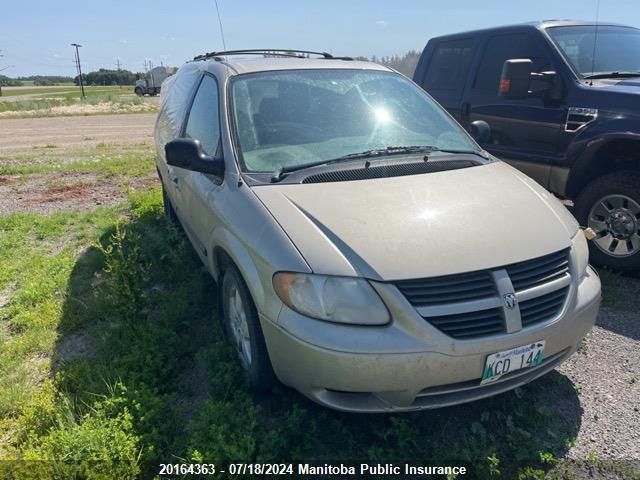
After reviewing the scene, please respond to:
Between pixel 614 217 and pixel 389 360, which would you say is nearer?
pixel 389 360

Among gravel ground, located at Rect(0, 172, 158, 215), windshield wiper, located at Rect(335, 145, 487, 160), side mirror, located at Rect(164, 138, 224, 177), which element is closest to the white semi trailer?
gravel ground, located at Rect(0, 172, 158, 215)

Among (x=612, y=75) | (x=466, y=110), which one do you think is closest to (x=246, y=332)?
(x=466, y=110)

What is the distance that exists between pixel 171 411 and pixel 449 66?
4.86 m

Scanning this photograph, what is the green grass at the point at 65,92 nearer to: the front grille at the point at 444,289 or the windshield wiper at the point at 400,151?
the windshield wiper at the point at 400,151

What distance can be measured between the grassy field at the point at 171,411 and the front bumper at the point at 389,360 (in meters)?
0.27

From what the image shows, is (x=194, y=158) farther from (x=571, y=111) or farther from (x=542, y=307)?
(x=571, y=111)

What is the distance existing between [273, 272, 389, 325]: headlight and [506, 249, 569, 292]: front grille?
0.64 meters

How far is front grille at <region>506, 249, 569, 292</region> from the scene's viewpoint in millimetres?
2154

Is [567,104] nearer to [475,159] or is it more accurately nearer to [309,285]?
[475,159]

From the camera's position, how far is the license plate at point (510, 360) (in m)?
2.08

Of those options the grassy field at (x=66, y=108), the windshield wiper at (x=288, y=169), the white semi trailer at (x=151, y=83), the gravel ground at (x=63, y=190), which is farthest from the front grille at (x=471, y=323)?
the white semi trailer at (x=151, y=83)

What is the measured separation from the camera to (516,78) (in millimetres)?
4324

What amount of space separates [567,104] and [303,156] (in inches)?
109

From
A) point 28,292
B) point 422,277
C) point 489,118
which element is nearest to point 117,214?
point 28,292
